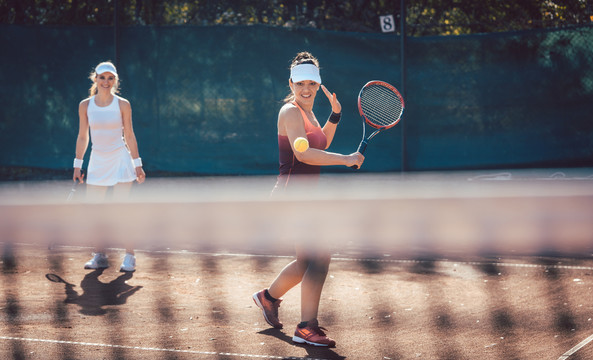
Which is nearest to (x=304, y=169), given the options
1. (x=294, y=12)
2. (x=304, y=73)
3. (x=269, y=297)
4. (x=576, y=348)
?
(x=304, y=73)

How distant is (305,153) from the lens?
439cm

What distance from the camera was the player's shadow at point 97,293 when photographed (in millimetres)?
5274

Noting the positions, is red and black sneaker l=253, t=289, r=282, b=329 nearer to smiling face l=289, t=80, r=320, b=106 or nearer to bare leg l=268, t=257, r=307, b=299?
bare leg l=268, t=257, r=307, b=299

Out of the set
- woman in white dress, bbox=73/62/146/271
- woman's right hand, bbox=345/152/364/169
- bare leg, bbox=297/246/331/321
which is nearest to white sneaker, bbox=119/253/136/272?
woman in white dress, bbox=73/62/146/271

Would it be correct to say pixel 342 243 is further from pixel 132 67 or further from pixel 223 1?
pixel 223 1

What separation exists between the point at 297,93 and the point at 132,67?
252 inches

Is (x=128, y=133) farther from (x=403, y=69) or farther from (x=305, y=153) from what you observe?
(x=403, y=69)

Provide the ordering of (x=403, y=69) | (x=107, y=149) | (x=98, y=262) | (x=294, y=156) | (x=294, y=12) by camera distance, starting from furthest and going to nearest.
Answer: (x=294, y=12) < (x=403, y=69) < (x=107, y=149) < (x=98, y=262) < (x=294, y=156)

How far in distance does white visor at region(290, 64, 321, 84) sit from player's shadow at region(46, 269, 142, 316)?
182 centimetres

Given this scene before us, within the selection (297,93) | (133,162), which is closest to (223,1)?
(133,162)

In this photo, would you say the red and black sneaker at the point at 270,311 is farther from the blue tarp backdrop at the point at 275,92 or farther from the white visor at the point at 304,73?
the blue tarp backdrop at the point at 275,92

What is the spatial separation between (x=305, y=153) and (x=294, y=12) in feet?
25.9

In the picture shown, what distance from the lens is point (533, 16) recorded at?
1299cm

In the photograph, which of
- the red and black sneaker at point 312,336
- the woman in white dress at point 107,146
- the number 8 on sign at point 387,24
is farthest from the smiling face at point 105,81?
the number 8 on sign at point 387,24
